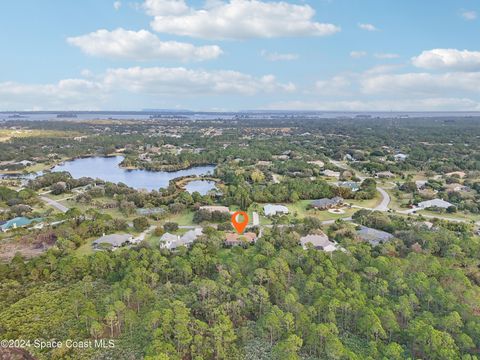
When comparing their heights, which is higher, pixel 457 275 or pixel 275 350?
pixel 457 275

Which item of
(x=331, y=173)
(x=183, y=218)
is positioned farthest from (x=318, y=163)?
(x=183, y=218)

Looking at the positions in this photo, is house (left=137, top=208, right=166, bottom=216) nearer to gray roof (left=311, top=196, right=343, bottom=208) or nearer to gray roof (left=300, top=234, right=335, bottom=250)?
gray roof (left=300, top=234, right=335, bottom=250)

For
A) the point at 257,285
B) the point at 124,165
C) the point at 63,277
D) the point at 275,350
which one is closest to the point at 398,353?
the point at 275,350

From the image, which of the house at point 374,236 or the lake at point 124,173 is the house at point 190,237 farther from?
the lake at point 124,173

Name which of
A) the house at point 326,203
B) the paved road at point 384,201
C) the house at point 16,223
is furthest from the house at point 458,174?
the house at point 16,223

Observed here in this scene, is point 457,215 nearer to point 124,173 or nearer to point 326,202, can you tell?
point 326,202

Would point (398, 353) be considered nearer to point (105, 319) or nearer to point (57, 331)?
point (105, 319)
